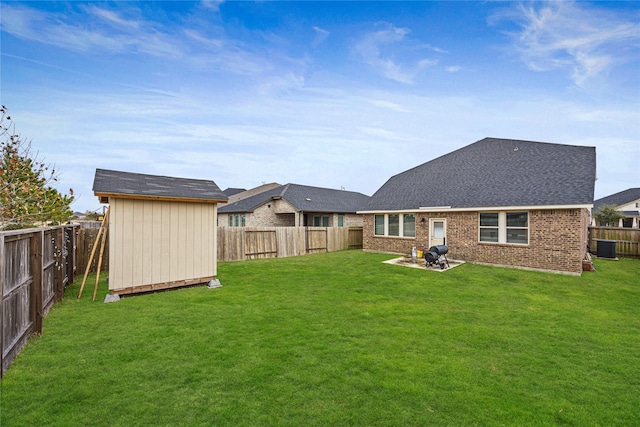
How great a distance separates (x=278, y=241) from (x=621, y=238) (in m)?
19.7

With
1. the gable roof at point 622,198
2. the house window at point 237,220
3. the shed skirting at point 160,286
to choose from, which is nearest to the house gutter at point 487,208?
the shed skirting at point 160,286

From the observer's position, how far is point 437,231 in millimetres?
14859

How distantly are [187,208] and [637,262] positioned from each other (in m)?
20.3

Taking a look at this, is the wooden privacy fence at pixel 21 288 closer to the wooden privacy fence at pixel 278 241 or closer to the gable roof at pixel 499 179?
the wooden privacy fence at pixel 278 241

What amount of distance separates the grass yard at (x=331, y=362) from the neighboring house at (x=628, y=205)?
117 ft

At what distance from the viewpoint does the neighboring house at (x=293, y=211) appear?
76.9 feet

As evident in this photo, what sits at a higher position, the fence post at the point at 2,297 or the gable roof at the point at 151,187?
the gable roof at the point at 151,187

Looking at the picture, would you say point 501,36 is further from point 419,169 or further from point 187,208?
point 187,208

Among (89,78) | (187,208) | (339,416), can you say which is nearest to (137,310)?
(187,208)

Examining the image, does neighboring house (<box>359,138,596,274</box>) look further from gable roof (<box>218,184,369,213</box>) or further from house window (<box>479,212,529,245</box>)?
gable roof (<box>218,184,369,213</box>)

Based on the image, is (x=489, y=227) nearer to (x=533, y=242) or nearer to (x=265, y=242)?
(x=533, y=242)

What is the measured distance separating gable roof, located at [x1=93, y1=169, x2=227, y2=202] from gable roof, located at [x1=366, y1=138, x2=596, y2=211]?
1110 centimetres

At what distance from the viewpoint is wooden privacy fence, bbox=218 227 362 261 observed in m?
14.6

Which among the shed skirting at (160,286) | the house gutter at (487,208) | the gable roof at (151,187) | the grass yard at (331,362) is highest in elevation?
the gable roof at (151,187)
